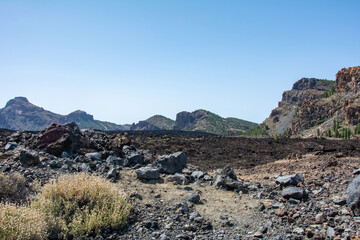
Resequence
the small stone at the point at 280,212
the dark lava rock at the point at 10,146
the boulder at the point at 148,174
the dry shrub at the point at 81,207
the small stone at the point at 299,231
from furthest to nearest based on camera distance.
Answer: the dark lava rock at the point at 10,146 < the boulder at the point at 148,174 < the small stone at the point at 280,212 < the small stone at the point at 299,231 < the dry shrub at the point at 81,207

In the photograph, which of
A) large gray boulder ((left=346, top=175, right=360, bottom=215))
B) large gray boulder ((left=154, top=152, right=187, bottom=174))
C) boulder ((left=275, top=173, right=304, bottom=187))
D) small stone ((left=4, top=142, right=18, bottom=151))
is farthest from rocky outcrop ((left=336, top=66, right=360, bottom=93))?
small stone ((left=4, top=142, right=18, bottom=151))

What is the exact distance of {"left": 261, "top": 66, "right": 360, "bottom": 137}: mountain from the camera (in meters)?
55.5

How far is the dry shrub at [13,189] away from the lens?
7.04m

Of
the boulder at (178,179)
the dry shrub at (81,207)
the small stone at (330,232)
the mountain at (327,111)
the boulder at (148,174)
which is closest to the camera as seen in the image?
the small stone at (330,232)

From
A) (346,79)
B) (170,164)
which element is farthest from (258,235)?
(346,79)

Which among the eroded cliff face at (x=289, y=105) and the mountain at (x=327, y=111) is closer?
the mountain at (x=327, y=111)

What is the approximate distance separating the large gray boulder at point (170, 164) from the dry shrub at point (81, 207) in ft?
12.1

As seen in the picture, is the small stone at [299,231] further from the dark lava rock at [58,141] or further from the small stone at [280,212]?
the dark lava rock at [58,141]

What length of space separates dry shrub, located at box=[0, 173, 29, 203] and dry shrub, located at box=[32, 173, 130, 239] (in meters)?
0.55

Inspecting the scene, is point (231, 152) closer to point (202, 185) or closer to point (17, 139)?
point (202, 185)

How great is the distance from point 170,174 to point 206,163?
851cm

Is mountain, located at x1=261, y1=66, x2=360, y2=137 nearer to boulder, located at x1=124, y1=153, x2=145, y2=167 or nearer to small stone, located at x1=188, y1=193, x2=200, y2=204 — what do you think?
boulder, located at x1=124, y1=153, x2=145, y2=167

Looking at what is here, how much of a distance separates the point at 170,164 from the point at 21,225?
6.81 m

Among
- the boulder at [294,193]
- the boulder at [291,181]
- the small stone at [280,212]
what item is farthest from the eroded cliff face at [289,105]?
the small stone at [280,212]
